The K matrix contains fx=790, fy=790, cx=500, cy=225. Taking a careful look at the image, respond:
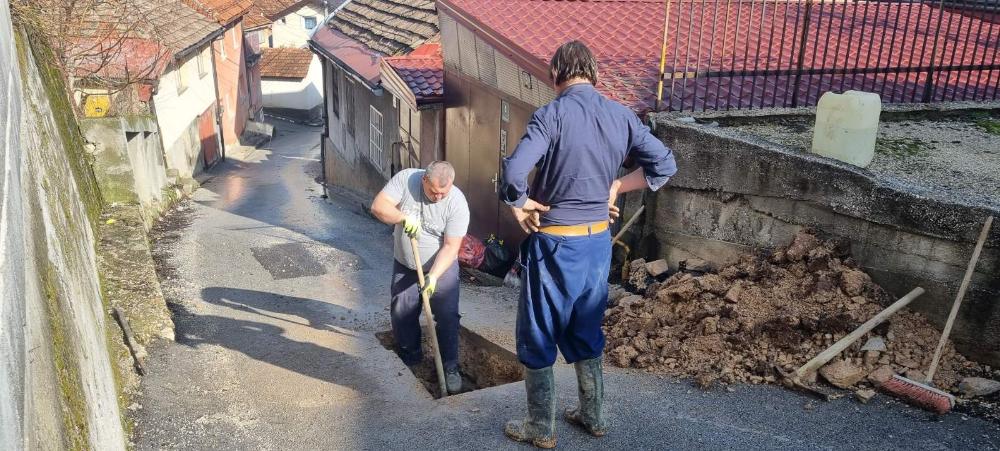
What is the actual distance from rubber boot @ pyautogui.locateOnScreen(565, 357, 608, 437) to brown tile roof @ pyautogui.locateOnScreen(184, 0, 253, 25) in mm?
20827

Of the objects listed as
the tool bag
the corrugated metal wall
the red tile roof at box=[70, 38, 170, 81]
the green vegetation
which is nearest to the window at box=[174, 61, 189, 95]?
the red tile roof at box=[70, 38, 170, 81]

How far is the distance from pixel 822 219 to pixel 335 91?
48.5ft

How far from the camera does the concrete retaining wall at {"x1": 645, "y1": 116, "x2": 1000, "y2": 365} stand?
168 inches

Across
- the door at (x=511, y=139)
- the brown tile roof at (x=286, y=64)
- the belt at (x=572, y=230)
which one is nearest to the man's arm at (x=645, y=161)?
the belt at (x=572, y=230)

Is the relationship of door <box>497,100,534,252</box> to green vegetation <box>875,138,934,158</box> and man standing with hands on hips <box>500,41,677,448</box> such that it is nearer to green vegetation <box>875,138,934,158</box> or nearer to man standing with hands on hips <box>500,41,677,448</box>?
green vegetation <box>875,138,934,158</box>

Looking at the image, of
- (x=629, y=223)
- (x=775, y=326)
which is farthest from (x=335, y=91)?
(x=775, y=326)

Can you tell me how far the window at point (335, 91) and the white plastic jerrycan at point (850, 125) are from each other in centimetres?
1370

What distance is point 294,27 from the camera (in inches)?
1492

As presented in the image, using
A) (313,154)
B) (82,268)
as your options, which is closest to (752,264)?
(82,268)

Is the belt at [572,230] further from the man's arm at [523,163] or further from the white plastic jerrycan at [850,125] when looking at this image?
the white plastic jerrycan at [850,125]

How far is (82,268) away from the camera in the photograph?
4531 mm

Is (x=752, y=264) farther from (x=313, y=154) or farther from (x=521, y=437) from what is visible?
(x=313, y=154)

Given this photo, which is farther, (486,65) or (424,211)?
(486,65)

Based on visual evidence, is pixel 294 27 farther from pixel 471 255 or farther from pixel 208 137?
pixel 471 255
